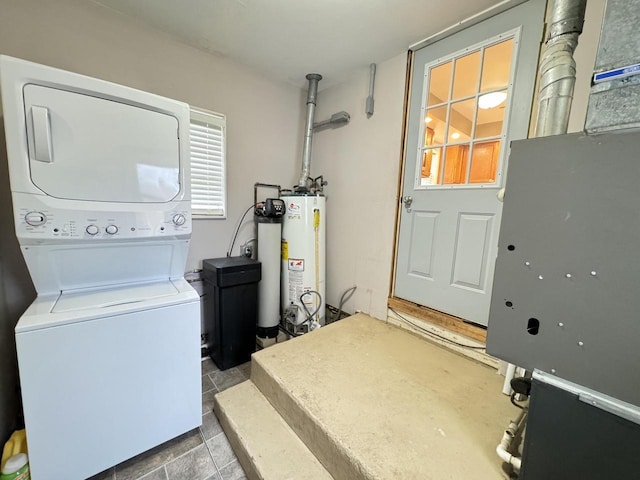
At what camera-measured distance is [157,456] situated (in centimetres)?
128

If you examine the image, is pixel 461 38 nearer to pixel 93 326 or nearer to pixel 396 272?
pixel 396 272

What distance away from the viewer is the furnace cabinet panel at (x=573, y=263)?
60 centimetres

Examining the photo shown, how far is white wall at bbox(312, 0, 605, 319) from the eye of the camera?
6.71 ft

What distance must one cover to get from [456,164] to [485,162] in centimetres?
17

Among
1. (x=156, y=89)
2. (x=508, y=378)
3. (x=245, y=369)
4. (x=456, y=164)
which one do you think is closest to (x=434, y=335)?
(x=508, y=378)

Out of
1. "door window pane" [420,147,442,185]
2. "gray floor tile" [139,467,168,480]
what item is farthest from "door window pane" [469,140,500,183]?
"gray floor tile" [139,467,168,480]

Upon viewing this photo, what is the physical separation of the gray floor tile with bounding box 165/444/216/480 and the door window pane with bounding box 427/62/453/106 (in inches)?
101

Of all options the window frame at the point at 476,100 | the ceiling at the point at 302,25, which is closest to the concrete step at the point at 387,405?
the window frame at the point at 476,100

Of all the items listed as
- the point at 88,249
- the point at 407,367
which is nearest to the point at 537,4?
the point at 407,367

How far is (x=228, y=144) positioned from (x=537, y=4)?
85.5 inches

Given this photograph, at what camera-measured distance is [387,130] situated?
2.05 m

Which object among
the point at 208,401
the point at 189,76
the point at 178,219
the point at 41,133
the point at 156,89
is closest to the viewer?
the point at 41,133

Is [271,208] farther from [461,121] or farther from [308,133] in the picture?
[461,121]

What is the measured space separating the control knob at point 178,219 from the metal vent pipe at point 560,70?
5.34 feet
